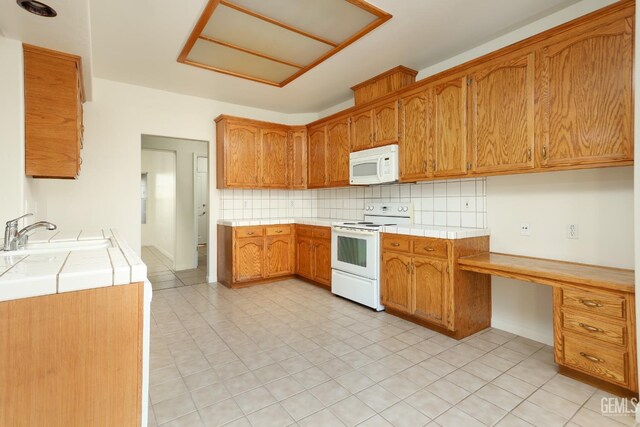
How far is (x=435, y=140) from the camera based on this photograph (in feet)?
9.62

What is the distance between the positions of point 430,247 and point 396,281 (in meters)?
0.53

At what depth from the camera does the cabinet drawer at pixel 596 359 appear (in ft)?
5.95

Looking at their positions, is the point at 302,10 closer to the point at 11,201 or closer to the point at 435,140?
the point at 435,140

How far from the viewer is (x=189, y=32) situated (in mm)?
2678

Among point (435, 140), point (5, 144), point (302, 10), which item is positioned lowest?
point (5, 144)

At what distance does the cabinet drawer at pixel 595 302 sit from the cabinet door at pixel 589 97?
83cm

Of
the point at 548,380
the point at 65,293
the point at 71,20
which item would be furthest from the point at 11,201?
the point at 548,380

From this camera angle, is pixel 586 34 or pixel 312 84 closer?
pixel 586 34

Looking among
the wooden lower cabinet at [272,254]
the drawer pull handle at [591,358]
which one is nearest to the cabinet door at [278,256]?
the wooden lower cabinet at [272,254]

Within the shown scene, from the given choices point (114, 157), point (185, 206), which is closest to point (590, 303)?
point (114, 157)

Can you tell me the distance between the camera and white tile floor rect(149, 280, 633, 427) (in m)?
1.69

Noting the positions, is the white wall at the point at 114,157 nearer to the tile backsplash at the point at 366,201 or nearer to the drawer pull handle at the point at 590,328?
the tile backsplash at the point at 366,201

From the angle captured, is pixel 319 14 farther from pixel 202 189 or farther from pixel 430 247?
pixel 202 189

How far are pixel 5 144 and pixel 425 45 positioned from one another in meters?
3.30
